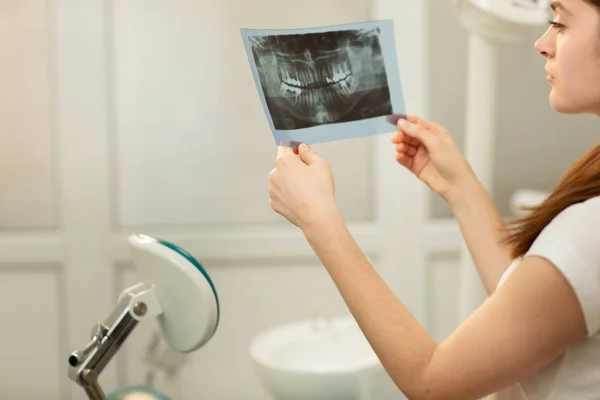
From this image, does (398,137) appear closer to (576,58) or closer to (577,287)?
(576,58)

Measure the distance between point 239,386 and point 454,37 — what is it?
1200mm

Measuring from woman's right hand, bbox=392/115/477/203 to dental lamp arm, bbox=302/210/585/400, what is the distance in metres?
0.38

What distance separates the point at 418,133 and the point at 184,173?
0.83 m

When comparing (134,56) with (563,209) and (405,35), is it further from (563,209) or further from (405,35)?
(563,209)

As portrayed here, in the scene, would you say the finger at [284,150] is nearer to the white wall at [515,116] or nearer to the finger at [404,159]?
the finger at [404,159]

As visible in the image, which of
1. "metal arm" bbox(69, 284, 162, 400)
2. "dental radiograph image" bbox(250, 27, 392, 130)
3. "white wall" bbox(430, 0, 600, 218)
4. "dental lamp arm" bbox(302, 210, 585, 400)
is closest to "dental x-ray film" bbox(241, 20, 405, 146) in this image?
"dental radiograph image" bbox(250, 27, 392, 130)

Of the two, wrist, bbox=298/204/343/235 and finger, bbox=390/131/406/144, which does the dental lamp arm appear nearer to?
wrist, bbox=298/204/343/235

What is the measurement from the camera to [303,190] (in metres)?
0.96

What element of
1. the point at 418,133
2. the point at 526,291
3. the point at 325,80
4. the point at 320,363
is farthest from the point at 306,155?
the point at 320,363

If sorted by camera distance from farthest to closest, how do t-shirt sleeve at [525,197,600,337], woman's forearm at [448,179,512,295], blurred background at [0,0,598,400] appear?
blurred background at [0,0,598,400] → woman's forearm at [448,179,512,295] → t-shirt sleeve at [525,197,600,337]

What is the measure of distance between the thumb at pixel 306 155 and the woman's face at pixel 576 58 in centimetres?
36

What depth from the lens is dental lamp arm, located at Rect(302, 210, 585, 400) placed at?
0.77 m

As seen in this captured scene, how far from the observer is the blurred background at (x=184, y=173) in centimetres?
179

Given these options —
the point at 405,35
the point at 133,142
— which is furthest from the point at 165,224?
the point at 405,35
